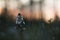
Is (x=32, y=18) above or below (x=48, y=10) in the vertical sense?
below

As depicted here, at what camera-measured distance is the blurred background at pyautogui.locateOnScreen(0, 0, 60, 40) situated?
994 cm

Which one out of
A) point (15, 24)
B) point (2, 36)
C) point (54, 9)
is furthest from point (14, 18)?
point (54, 9)

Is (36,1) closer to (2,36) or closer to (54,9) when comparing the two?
(54,9)

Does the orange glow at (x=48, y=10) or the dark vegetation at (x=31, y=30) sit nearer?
the dark vegetation at (x=31, y=30)

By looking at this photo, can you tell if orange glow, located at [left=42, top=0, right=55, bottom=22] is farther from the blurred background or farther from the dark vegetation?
the dark vegetation

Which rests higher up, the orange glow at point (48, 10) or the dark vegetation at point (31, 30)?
the orange glow at point (48, 10)

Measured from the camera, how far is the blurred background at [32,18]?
994cm

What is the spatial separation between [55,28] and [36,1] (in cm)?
140

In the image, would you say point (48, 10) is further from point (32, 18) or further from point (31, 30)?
point (31, 30)

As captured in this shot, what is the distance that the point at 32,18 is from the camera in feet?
33.6

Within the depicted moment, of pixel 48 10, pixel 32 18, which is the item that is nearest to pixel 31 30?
pixel 32 18

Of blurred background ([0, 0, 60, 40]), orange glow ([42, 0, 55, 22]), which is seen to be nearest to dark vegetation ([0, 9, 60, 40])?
blurred background ([0, 0, 60, 40])

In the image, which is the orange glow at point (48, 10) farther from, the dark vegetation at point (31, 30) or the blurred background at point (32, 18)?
the dark vegetation at point (31, 30)

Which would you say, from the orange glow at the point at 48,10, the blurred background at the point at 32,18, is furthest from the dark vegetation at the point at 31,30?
the orange glow at the point at 48,10
